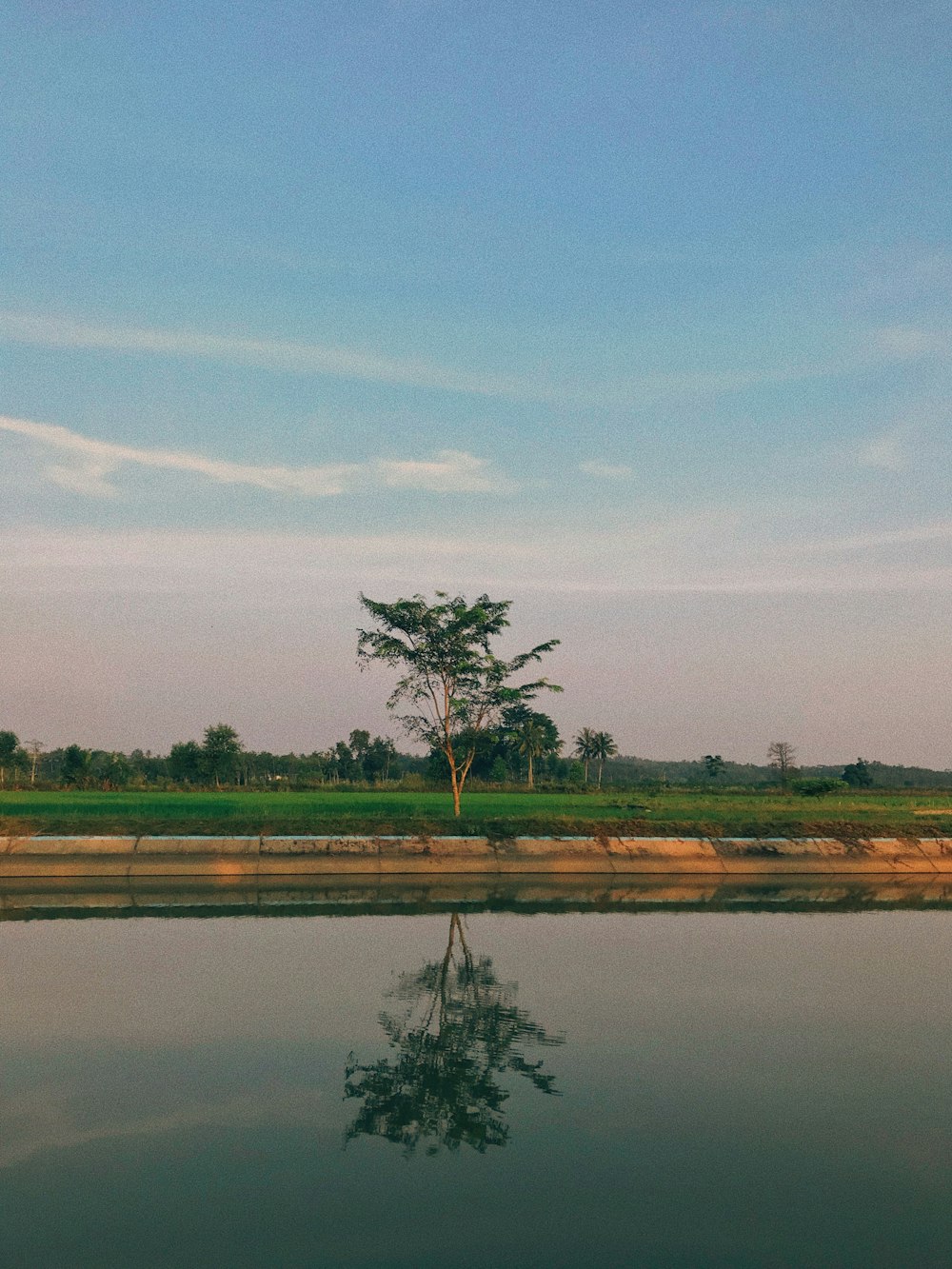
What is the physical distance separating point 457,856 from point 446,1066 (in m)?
17.9

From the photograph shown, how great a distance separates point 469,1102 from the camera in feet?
29.0

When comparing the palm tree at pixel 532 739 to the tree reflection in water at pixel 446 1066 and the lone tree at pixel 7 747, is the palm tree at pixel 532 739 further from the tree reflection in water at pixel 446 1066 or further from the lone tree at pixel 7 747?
the tree reflection in water at pixel 446 1066

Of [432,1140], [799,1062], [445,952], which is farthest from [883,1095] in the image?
[445,952]

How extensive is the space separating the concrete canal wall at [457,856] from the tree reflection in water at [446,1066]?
529 inches

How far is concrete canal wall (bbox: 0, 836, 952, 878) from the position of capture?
25.4 m

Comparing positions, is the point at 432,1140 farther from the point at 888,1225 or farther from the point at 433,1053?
the point at 888,1225

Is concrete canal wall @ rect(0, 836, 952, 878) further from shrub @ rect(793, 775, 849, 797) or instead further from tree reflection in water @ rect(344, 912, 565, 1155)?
shrub @ rect(793, 775, 849, 797)

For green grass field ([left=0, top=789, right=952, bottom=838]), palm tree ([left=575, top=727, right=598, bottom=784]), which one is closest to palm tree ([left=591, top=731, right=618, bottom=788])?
palm tree ([left=575, top=727, right=598, bottom=784])

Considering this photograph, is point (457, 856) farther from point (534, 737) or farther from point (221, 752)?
point (534, 737)

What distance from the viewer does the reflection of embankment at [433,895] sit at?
20312 mm

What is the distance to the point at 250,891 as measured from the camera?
23281mm

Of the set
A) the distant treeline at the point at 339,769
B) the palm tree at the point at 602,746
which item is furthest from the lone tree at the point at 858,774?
the palm tree at the point at 602,746

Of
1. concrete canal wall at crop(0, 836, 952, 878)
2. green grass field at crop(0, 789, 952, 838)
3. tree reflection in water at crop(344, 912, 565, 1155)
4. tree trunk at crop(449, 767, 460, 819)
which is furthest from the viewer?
tree trunk at crop(449, 767, 460, 819)

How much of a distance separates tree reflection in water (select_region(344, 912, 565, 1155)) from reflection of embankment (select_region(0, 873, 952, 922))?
7570mm
